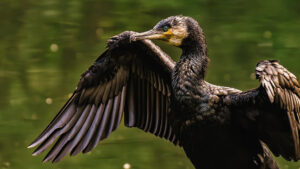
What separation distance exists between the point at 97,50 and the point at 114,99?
11.6ft

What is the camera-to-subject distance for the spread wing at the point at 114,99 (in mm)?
6320

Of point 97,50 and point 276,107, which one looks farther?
Result: point 97,50

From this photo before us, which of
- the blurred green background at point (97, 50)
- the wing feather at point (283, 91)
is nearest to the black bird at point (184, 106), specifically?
the wing feather at point (283, 91)

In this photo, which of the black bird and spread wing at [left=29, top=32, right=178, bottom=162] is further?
spread wing at [left=29, top=32, right=178, bottom=162]

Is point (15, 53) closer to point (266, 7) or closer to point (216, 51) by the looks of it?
point (216, 51)

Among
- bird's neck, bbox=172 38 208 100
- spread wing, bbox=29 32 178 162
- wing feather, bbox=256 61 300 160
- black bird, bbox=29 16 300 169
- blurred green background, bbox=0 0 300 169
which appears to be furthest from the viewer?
blurred green background, bbox=0 0 300 169

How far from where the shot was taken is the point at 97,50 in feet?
32.9

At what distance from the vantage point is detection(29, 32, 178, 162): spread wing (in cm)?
632

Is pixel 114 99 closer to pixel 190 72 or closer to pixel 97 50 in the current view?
pixel 190 72

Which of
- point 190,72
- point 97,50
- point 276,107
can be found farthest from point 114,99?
point 97,50

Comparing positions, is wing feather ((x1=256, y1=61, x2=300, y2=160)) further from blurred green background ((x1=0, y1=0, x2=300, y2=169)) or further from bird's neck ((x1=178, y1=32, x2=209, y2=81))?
blurred green background ((x1=0, y1=0, x2=300, y2=169))

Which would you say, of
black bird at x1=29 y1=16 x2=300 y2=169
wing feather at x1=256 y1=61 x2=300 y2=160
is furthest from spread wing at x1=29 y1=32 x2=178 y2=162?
wing feather at x1=256 y1=61 x2=300 y2=160

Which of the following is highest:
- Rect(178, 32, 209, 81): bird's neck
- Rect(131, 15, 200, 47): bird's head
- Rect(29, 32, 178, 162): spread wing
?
Rect(131, 15, 200, 47): bird's head

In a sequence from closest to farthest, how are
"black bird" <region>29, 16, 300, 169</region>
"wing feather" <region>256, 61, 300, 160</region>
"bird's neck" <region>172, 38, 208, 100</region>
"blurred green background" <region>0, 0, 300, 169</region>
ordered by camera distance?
1. "wing feather" <region>256, 61, 300, 160</region>
2. "black bird" <region>29, 16, 300, 169</region>
3. "bird's neck" <region>172, 38, 208, 100</region>
4. "blurred green background" <region>0, 0, 300, 169</region>
